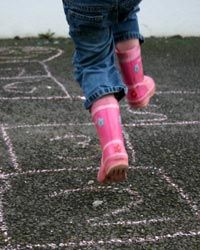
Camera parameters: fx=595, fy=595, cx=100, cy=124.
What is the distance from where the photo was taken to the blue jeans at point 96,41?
181 cm

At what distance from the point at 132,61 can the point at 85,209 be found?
2.35 ft

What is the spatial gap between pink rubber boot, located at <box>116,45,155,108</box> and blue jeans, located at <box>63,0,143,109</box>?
0.14 m

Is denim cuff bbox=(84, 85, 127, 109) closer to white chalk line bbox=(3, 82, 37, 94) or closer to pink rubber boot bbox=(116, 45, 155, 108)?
pink rubber boot bbox=(116, 45, 155, 108)

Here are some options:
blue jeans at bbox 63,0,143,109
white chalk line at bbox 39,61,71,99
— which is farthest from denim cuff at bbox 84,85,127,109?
white chalk line at bbox 39,61,71,99

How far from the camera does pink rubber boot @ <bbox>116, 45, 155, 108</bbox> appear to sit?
2.09m

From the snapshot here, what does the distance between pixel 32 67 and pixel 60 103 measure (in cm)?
144

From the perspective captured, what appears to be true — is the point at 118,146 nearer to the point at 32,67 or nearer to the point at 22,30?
the point at 32,67

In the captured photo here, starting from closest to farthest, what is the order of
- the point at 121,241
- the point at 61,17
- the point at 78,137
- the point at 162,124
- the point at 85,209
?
the point at 121,241
the point at 85,209
the point at 78,137
the point at 162,124
the point at 61,17

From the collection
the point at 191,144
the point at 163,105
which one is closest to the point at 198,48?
the point at 163,105

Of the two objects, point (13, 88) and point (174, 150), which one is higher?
point (174, 150)

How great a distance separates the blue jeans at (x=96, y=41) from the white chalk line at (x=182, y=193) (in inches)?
30.2

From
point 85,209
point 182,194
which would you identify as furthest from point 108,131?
point 182,194

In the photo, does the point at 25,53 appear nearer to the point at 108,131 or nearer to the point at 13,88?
the point at 13,88

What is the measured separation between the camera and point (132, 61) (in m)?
2.10
